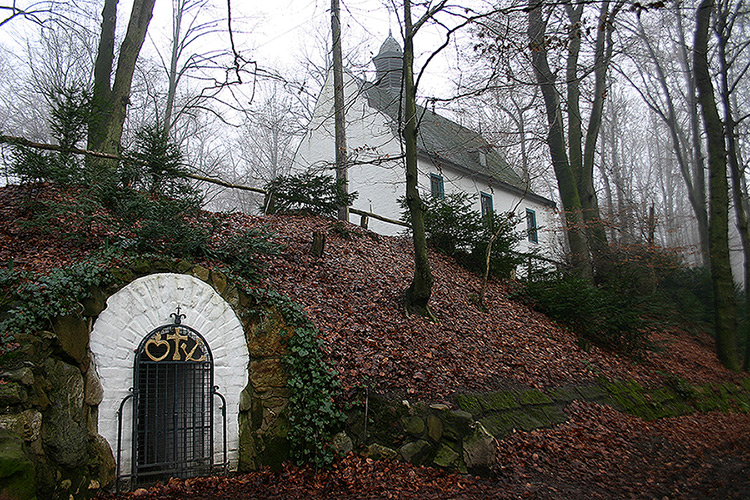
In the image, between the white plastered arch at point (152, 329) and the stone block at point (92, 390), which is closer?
the stone block at point (92, 390)

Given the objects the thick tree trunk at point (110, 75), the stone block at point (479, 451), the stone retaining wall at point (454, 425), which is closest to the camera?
the stone block at point (479, 451)

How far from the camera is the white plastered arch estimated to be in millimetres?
5051

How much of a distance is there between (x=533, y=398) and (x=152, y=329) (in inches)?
215

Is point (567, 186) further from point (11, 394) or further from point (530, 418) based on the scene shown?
point (11, 394)

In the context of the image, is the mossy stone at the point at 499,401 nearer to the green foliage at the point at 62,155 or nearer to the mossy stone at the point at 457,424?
the mossy stone at the point at 457,424

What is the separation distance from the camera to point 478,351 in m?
7.98

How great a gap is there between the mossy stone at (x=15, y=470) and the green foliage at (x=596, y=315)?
9914mm

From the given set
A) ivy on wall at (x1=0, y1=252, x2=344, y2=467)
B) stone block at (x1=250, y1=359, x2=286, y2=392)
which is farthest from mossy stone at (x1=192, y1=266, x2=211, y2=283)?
stone block at (x1=250, y1=359, x2=286, y2=392)

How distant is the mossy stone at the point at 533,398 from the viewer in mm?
6934

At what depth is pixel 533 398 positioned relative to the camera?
708cm

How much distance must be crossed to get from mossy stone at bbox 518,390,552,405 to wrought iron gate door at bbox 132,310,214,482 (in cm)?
439

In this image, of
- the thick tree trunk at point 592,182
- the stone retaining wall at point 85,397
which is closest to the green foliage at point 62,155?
the stone retaining wall at point 85,397

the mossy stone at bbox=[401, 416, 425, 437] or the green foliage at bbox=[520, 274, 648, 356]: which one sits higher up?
the green foliage at bbox=[520, 274, 648, 356]

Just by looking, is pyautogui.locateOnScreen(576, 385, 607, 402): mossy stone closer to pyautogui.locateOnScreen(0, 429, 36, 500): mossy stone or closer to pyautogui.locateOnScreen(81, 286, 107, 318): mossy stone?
pyautogui.locateOnScreen(81, 286, 107, 318): mossy stone
